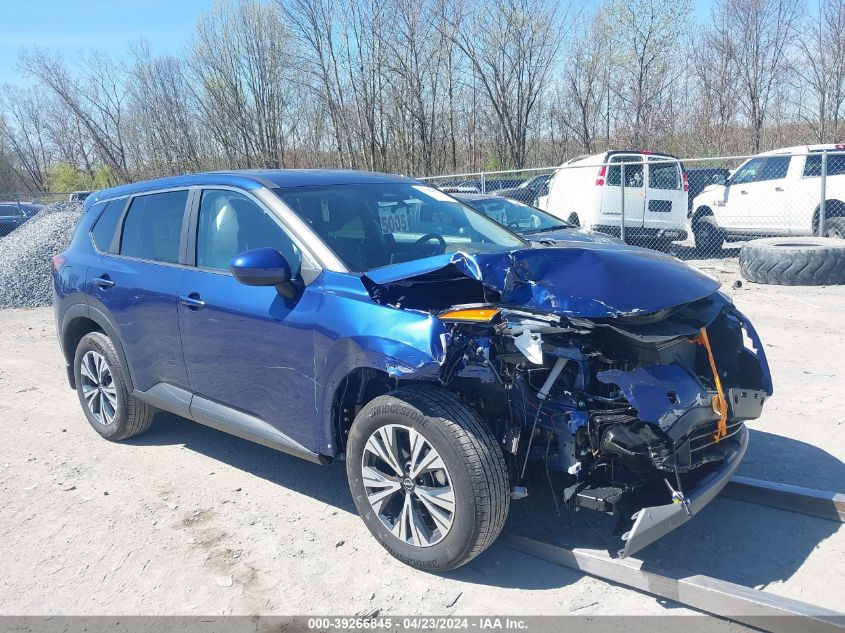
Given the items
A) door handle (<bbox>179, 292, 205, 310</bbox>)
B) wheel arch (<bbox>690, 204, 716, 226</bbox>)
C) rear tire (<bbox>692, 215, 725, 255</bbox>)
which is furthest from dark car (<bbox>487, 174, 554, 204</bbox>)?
door handle (<bbox>179, 292, 205, 310</bbox>)

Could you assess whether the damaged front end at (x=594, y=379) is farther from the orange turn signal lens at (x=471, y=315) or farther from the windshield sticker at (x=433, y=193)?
the windshield sticker at (x=433, y=193)

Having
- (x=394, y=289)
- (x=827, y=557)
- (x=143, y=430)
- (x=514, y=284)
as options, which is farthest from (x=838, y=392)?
(x=143, y=430)

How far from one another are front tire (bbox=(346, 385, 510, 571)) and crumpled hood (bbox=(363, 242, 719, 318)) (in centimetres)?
57

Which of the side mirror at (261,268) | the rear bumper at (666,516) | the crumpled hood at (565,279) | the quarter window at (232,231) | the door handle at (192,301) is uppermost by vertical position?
the quarter window at (232,231)

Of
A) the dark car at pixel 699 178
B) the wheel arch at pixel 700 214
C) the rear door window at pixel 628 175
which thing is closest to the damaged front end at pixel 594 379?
the rear door window at pixel 628 175

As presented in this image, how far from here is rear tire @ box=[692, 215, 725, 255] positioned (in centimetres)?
1425

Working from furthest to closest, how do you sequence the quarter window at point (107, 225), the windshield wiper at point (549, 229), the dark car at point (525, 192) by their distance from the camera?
the dark car at point (525, 192), the windshield wiper at point (549, 229), the quarter window at point (107, 225)

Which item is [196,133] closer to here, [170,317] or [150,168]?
[150,168]

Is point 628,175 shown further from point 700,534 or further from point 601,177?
point 700,534

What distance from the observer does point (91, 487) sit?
467cm

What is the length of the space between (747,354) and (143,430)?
4.30 metres

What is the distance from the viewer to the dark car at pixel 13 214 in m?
24.6

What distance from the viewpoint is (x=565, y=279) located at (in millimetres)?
3365

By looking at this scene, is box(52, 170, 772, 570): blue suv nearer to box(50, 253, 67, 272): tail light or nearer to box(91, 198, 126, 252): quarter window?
box(91, 198, 126, 252): quarter window
